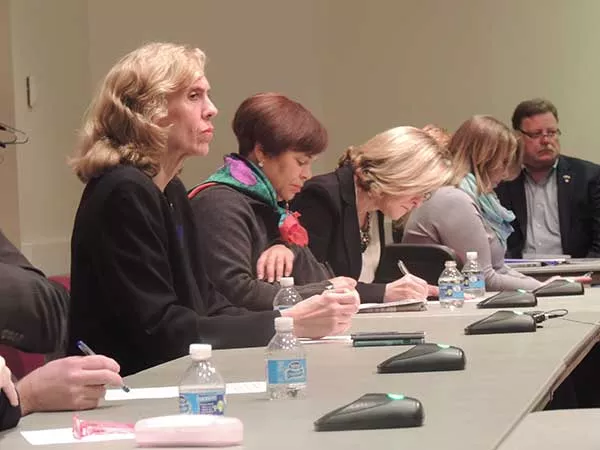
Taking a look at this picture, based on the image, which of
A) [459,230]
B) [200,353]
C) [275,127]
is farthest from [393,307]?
[200,353]

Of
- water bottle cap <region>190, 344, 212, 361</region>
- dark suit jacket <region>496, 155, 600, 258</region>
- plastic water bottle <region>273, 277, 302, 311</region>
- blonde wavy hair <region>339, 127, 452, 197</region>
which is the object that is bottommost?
dark suit jacket <region>496, 155, 600, 258</region>

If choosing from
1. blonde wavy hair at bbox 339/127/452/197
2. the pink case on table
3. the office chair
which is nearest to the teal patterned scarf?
blonde wavy hair at bbox 339/127/452/197

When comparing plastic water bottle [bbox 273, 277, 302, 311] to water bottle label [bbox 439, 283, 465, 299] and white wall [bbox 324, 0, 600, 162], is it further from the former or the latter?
white wall [bbox 324, 0, 600, 162]

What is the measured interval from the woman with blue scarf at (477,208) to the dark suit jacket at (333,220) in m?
0.72

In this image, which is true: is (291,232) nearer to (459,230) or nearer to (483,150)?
(459,230)

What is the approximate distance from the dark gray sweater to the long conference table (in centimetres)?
50

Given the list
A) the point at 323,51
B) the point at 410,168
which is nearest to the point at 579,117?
the point at 323,51

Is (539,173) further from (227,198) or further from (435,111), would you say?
(227,198)

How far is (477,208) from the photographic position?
17.2 ft

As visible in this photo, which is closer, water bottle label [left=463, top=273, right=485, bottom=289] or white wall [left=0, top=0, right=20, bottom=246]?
water bottle label [left=463, top=273, right=485, bottom=289]

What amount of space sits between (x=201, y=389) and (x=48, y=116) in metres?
4.09

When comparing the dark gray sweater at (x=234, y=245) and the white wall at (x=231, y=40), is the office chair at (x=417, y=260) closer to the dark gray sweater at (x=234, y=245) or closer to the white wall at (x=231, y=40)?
the dark gray sweater at (x=234, y=245)

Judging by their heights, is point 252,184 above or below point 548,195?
above

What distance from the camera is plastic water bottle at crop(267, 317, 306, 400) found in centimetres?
216
